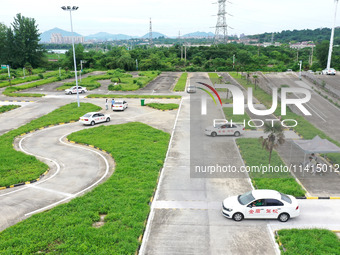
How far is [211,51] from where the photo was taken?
104 m

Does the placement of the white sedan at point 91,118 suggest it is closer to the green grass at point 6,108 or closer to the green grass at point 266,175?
the green grass at point 6,108

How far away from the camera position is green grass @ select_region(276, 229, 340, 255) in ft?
35.5

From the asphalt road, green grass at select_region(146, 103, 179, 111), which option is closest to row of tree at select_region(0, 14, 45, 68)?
green grass at select_region(146, 103, 179, 111)

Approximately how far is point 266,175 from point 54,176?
12985 mm

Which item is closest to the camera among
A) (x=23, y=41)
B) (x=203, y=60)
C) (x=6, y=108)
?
(x=6, y=108)

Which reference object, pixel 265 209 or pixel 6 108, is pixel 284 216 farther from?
pixel 6 108

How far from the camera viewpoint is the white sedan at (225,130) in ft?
83.4

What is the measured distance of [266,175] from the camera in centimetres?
1769

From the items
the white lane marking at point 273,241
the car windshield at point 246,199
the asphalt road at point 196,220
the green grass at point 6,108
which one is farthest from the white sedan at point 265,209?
the green grass at point 6,108

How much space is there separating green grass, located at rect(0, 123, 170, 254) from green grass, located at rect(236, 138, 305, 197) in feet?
19.6

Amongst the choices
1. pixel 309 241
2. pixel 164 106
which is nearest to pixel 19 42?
pixel 164 106

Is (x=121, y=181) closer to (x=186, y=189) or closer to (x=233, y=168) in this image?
(x=186, y=189)

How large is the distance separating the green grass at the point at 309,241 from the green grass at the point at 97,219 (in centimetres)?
584

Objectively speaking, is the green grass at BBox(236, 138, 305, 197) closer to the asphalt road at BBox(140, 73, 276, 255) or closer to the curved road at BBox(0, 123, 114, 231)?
the asphalt road at BBox(140, 73, 276, 255)
